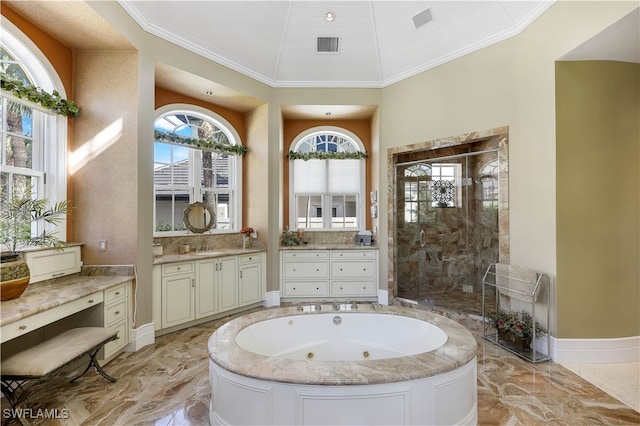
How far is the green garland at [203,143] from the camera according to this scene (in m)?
4.29

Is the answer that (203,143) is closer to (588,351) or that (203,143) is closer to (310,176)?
(310,176)

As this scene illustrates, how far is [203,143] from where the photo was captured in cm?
466

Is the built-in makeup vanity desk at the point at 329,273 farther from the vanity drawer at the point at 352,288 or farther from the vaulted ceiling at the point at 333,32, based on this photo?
the vaulted ceiling at the point at 333,32

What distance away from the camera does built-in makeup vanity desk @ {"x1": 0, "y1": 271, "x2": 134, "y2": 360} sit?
212 cm

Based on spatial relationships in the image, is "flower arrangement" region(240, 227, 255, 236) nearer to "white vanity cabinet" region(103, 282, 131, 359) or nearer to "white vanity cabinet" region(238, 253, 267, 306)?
"white vanity cabinet" region(238, 253, 267, 306)

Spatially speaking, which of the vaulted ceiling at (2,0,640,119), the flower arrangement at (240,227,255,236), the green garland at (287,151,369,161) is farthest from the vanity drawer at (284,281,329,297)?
the vaulted ceiling at (2,0,640,119)

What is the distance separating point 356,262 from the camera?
5.04 metres

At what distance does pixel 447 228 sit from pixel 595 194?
5.81 feet

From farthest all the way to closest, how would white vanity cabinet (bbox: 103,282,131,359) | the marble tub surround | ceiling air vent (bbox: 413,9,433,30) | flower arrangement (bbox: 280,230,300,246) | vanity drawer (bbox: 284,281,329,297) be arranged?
1. flower arrangement (bbox: 280,230,300,246)
2. vanity drawer (bbox: 284,281,329,297)
3. the marble tub surround
4. ceiling air vent (bbox: 413,9,433,30)
5. white vanity cabinet (bbox: 103,282,131,359)

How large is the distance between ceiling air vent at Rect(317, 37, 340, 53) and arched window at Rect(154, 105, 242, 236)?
1.90 metres

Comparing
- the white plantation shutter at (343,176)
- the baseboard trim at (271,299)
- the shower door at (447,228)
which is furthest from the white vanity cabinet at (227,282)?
the shower door at (447,228)

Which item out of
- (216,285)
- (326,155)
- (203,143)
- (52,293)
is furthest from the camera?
(326,155)

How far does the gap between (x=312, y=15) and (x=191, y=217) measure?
327 cm

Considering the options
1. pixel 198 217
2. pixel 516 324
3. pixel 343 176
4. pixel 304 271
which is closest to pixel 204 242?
pixel 198 217
